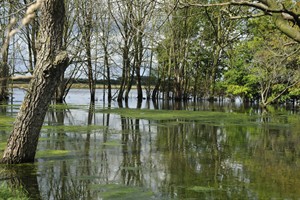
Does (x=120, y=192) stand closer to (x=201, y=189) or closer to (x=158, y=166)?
(x=201, y=189)

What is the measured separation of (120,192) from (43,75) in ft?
8.36

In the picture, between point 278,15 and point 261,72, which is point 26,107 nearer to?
point 278,15

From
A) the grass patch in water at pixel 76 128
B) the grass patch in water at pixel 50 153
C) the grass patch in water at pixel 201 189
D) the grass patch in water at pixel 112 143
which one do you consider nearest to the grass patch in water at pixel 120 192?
the grass patch in water at pixel 201 189

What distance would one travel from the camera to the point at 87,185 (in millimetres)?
6762

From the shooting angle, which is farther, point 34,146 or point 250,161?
point 250,161

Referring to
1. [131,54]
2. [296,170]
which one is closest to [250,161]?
[296,170]

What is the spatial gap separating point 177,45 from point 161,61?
6.10 metres

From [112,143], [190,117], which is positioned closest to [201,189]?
[112,143]

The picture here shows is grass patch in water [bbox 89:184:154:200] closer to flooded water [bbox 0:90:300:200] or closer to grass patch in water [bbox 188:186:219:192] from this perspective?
flooded water [bbox 0:90:300:200]

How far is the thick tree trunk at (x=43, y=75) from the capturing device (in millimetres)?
7270

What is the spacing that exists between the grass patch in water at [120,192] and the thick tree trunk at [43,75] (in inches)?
69.6

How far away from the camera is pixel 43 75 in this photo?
7297 millimetres

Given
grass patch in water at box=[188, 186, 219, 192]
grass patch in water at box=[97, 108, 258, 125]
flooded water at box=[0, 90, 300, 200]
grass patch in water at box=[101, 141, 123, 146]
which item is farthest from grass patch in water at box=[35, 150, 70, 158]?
grass patch in water at box=[97, 108, 258, 125]

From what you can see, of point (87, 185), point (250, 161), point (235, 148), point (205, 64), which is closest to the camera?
point (87, 185)
